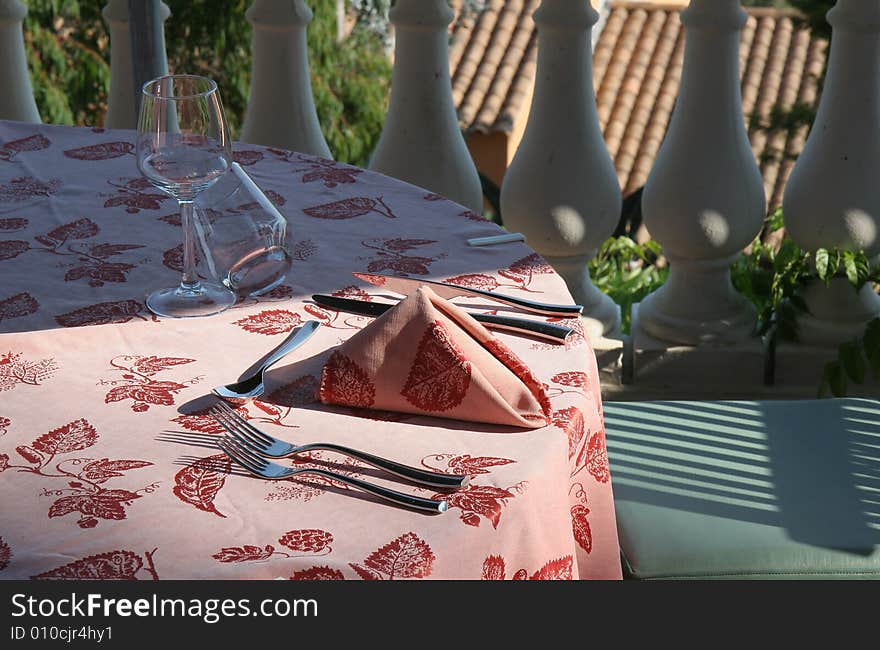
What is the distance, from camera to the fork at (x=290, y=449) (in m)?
1.01

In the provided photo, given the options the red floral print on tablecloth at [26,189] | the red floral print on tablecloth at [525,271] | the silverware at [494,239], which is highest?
the silverware at [494,239]

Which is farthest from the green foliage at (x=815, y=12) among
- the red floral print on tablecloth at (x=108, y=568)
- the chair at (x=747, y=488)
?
the red floral print on tablecloth at (x=108, y=568)

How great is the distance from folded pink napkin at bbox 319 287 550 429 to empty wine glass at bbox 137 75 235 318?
0.89 ft

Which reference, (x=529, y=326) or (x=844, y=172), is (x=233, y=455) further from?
(x=844, y=172)

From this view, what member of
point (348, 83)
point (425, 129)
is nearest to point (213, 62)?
point (348, 83)

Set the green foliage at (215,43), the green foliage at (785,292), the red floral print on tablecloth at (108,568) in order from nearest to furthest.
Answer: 1. the red floral print on tablecloth at (108,568)
2. the green foliage at (785,292)
3. the green foliage at (215,43)

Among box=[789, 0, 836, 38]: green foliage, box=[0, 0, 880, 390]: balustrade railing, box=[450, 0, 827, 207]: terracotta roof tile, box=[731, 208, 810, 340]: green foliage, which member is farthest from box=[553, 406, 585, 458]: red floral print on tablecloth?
box=[450, 0, 827, 207]: terracotta roof tile

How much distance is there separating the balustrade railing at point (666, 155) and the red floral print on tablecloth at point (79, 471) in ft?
5.32

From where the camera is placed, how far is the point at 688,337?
2.62 meters

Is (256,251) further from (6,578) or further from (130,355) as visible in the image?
(6,578)

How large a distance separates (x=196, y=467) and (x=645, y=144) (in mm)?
15604

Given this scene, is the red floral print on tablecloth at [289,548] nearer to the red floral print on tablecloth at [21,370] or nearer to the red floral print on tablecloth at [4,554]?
the red floral print on tablecloth at [4,554]

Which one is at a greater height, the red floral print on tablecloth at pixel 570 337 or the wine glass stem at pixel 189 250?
the wine glass stem at pixel 189 250

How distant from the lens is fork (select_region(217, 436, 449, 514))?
982 mm
